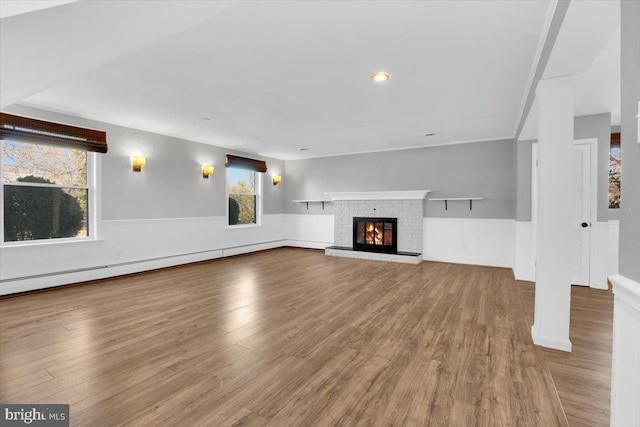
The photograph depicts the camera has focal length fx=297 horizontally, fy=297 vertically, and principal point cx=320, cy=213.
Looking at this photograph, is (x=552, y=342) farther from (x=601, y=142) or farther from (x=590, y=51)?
(x=601, y=142)

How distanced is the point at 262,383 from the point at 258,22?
96.8 inches

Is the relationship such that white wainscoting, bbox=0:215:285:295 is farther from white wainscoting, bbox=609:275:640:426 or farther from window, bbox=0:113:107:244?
white wainscoting, bbox=609:275:640:426

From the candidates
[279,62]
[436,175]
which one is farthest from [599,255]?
[279,62]

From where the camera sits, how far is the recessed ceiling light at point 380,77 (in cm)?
295

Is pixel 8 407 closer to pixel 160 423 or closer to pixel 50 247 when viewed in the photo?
pixel 160 423

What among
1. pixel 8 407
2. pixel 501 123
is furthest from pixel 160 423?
pixel 501 123

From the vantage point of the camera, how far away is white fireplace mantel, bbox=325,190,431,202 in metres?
6.27

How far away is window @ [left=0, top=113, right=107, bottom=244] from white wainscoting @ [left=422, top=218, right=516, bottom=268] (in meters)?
6.12

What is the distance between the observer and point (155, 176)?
5262 mm

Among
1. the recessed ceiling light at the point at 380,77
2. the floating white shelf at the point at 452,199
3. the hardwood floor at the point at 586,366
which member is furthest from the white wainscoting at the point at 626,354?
the floating white shelf at the point at 452,199

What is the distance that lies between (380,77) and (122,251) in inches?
185

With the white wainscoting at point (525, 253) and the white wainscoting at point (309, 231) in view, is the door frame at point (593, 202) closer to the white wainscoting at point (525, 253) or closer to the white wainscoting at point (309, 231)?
the white wainscoting at point (525, 253)

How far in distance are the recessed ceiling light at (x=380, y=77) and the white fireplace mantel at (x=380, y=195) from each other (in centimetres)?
355

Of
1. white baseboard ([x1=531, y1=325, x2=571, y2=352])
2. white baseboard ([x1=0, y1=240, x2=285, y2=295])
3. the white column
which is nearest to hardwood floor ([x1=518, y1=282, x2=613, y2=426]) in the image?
white baseboard ([x1=531, y1=325, x2=571, y2=352])
